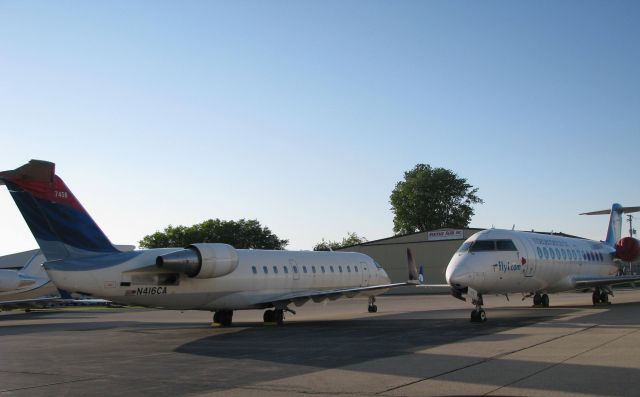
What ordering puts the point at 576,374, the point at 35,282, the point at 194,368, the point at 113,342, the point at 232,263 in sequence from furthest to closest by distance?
the point at 35,282 < the point at 232,263 < the point at 113,342 < the point at 194,368 < the point at 576,374

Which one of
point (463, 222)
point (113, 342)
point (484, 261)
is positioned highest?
point (463, 222)

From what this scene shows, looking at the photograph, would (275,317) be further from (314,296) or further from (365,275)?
(365,275)

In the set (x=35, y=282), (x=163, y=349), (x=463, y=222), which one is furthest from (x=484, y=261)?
(x=463, y=222)

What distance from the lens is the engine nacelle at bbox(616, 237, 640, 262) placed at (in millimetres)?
32531

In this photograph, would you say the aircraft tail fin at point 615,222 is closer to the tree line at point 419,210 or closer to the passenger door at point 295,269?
the passenger door at point 295,269

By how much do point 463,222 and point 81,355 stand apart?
3163 inches

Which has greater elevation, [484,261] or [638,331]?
[484,261]

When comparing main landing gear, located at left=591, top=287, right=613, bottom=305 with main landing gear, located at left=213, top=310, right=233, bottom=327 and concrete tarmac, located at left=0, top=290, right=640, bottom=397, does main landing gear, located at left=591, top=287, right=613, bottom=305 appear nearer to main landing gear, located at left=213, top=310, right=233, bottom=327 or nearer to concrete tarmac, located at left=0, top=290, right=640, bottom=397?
concrete tarmac, located at left=0, top=290, right=640, bottom=397

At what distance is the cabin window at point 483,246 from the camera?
72.6ft

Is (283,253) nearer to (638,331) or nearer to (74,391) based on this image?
(638,331)

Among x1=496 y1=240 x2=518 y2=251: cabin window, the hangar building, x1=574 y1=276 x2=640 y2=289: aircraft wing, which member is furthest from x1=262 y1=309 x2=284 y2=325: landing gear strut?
the hangar building

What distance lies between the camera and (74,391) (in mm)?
9289

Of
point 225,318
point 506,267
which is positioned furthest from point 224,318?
point 506,267

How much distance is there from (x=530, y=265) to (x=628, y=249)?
11897mm
